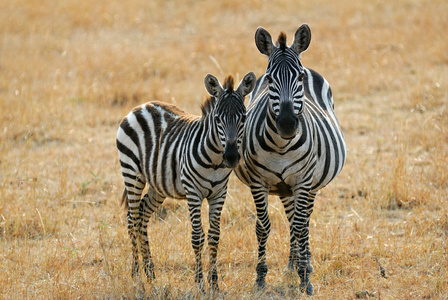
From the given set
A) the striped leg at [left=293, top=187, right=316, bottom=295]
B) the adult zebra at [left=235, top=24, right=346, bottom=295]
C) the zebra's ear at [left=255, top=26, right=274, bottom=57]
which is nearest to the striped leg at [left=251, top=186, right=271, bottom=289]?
the adult zebra at [left=235, top=24, right=346, bottom=295]

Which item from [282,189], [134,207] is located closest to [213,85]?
[282,189]

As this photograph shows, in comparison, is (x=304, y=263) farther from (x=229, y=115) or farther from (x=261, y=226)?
(x=229, y=115)

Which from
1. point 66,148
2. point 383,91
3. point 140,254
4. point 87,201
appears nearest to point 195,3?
point 383,91

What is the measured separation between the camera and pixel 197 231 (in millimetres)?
5934

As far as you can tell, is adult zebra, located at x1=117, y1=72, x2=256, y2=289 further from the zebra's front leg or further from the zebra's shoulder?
the zebra's shoulder

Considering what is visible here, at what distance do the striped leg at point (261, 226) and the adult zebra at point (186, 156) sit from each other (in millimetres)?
415

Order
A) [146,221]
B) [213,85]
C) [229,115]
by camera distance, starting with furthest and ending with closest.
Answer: [146,221] → [213,85] → [229,115]

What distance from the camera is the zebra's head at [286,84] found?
5.47 m

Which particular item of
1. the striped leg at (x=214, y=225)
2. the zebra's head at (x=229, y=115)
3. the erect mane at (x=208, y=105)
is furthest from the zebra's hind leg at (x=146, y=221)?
the zebra's head at (x=229, y=115)

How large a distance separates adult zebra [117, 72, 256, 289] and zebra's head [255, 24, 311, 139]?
252mm

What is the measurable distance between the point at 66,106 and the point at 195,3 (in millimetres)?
10009

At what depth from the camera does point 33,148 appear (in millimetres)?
10602

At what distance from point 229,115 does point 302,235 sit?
1.90m

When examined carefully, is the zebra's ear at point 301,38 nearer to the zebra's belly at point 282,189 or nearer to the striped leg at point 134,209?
the zebra's belly at point 282,189
